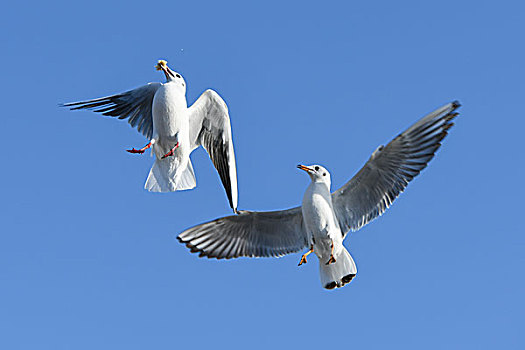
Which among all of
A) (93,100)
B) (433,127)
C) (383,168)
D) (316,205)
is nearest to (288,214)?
(316,205)

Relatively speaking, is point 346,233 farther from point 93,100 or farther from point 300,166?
point 93,100

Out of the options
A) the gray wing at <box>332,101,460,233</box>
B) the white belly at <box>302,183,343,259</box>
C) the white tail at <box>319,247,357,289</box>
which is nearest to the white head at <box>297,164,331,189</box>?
the white belly at <box>302,183,343,259</box>

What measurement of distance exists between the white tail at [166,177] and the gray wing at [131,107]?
1.24 m

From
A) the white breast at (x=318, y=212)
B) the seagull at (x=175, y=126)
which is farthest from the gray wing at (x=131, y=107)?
the white breast at (x=318, y=212)

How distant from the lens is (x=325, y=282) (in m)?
10.6

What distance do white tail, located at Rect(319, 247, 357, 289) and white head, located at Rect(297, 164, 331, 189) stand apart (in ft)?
3.00

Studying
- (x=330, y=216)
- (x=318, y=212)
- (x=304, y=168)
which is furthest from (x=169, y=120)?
(x=330, y=216)

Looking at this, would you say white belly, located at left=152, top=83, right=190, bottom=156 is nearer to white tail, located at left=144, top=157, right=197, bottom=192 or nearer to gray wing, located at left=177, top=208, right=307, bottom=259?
white tail, located at left=144, top=157, right=197, bottom=192

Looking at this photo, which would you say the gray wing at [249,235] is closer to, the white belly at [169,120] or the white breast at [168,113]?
the white belly at [169,120]

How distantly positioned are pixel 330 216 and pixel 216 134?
1950 mm

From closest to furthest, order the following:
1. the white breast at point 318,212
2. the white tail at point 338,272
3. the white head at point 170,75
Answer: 1. the white breast at point 318,212
2. the white tail at point 338,272
3. the white head at point 170,75

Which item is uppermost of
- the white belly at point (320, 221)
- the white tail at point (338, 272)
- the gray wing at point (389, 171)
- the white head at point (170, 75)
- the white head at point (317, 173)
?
the white head at point (170, 75)

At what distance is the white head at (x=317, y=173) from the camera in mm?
10750

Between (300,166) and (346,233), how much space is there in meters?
1.00
